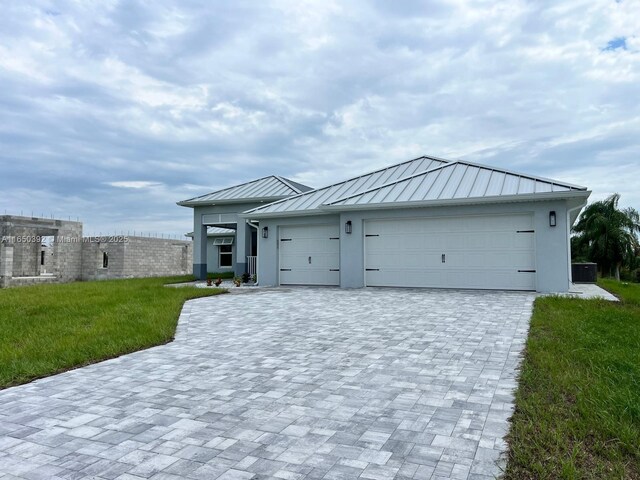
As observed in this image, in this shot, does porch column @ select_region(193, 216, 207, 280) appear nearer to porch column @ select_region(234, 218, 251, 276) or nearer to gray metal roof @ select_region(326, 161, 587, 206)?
porch column @ select_region(234, 218, 251, 276)

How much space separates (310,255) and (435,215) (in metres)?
4.25

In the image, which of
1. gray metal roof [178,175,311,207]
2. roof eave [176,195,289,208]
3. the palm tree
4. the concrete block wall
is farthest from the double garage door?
the palm tree

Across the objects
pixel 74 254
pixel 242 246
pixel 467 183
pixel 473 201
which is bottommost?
pixel 74 254

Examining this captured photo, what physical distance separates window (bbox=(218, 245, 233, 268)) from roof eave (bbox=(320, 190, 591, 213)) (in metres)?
13.4

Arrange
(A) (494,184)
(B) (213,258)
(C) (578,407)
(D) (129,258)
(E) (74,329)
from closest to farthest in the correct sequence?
1. (C) (578,407)
2. (E) (74,329)
3. (A) (494,184)
4. (D) (129,258)
5. (B) (213,258)

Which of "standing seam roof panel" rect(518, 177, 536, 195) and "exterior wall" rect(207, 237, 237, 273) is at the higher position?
"standing seam roof panel" rect(518, 177, 536, 195)

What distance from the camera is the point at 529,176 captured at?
1166cm

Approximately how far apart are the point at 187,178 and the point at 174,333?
16523 millimetres

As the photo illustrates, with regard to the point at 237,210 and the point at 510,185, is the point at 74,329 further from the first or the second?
the point at 237,210

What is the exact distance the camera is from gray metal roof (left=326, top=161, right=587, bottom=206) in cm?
1082

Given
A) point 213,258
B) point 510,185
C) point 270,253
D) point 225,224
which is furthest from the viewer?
point 213,258

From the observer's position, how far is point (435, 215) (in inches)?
462

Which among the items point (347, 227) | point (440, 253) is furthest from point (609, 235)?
point (347, 227)

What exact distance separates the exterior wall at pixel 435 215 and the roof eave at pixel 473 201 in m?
0.22
